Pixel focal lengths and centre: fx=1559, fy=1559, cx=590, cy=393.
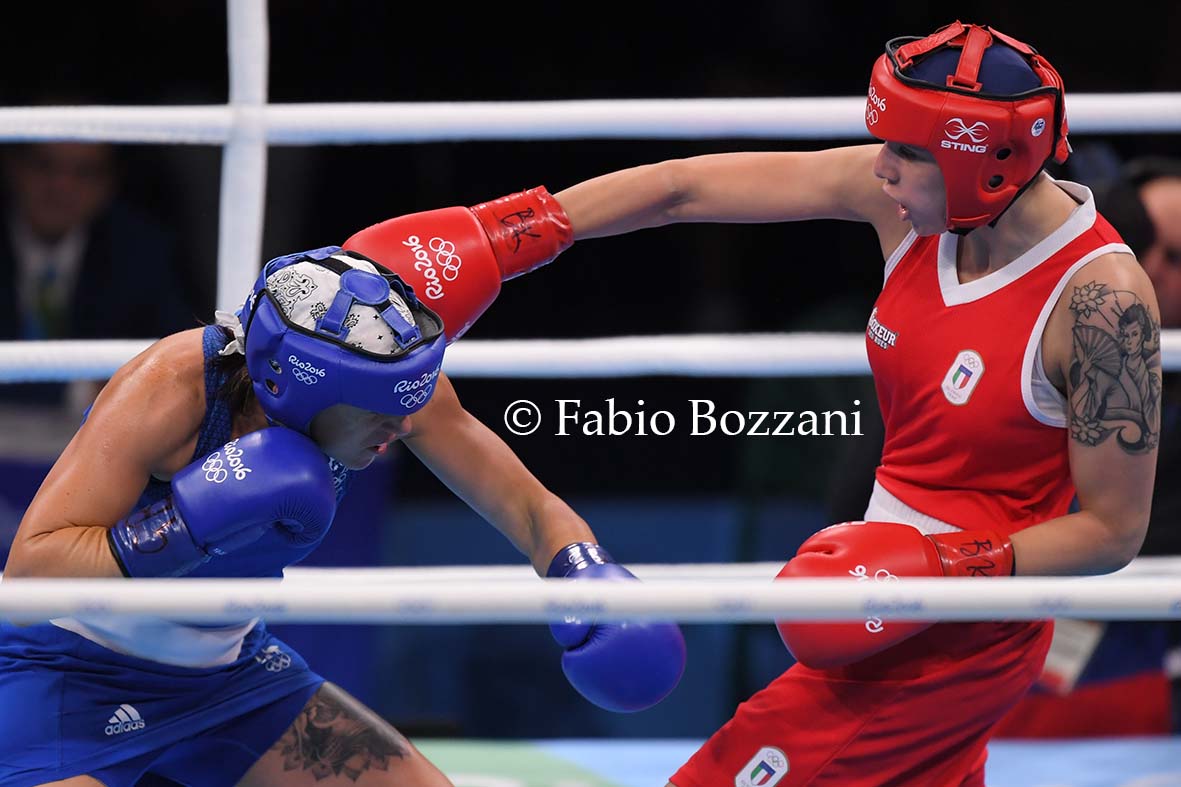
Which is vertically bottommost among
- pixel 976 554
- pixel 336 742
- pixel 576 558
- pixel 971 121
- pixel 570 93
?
pixel 336 742

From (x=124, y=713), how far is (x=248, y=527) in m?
0.36

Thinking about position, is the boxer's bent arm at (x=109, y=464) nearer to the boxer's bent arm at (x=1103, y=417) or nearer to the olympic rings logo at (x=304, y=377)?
the olympic rings logo at (x=304, y=377)

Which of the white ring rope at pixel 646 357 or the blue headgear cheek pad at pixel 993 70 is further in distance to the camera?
the white ring rope at pixel 646 357

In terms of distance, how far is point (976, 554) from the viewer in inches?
72.5

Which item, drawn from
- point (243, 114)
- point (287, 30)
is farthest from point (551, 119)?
point (287, 30)

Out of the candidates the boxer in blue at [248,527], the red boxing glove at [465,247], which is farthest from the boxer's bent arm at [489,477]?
the red boxing glove at [465,247]

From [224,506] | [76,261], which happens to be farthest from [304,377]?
[76,261]

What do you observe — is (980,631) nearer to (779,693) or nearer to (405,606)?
(779,693)

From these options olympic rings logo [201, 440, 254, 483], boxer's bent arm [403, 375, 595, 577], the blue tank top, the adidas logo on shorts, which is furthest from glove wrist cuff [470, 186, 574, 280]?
the adidas logo on shorts

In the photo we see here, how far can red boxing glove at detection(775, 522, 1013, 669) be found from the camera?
1835 mm

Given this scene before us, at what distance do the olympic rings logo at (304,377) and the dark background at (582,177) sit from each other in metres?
1.89

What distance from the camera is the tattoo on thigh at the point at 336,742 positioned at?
2.02m

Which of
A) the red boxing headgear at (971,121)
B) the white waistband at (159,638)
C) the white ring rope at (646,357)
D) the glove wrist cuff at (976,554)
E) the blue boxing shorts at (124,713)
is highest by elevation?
the red boxing headgear at (971,121)

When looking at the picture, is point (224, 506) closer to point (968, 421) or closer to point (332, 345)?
point (332, 345)
